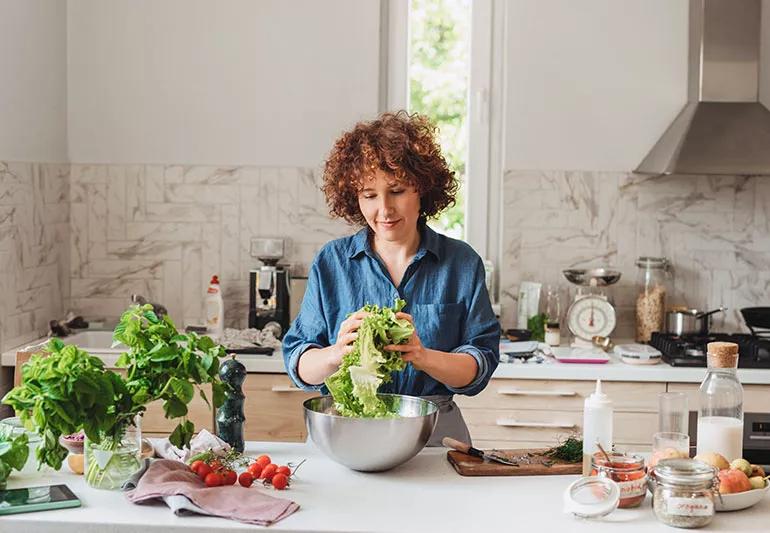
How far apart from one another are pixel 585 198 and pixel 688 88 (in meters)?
0.65

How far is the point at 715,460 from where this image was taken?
2.31m

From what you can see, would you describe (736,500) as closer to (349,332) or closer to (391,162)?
(349,332)

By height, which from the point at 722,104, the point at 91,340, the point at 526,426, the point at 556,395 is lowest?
the point at 526,426

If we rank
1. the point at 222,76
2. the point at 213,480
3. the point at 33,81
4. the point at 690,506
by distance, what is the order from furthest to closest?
the point at 222,76 < the point at 33,81 < the point at 213,480 < the point at 690,506

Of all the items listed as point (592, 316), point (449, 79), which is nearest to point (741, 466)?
point (592, 316)

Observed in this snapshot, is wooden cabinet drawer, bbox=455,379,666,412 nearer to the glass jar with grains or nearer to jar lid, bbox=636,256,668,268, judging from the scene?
the glass jar with grains

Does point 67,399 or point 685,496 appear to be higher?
point 67,399

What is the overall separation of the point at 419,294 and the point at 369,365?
22.0 inches

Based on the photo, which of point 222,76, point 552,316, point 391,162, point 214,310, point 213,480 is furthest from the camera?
point 222,76

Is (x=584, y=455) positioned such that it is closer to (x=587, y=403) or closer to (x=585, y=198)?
(x=587, y=403)

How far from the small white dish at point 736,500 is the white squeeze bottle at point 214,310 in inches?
107

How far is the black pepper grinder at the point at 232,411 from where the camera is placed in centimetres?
264

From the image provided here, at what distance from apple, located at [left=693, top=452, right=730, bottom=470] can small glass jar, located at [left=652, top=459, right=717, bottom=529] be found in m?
0.13

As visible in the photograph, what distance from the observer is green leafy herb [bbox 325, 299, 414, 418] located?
8.07 ft
